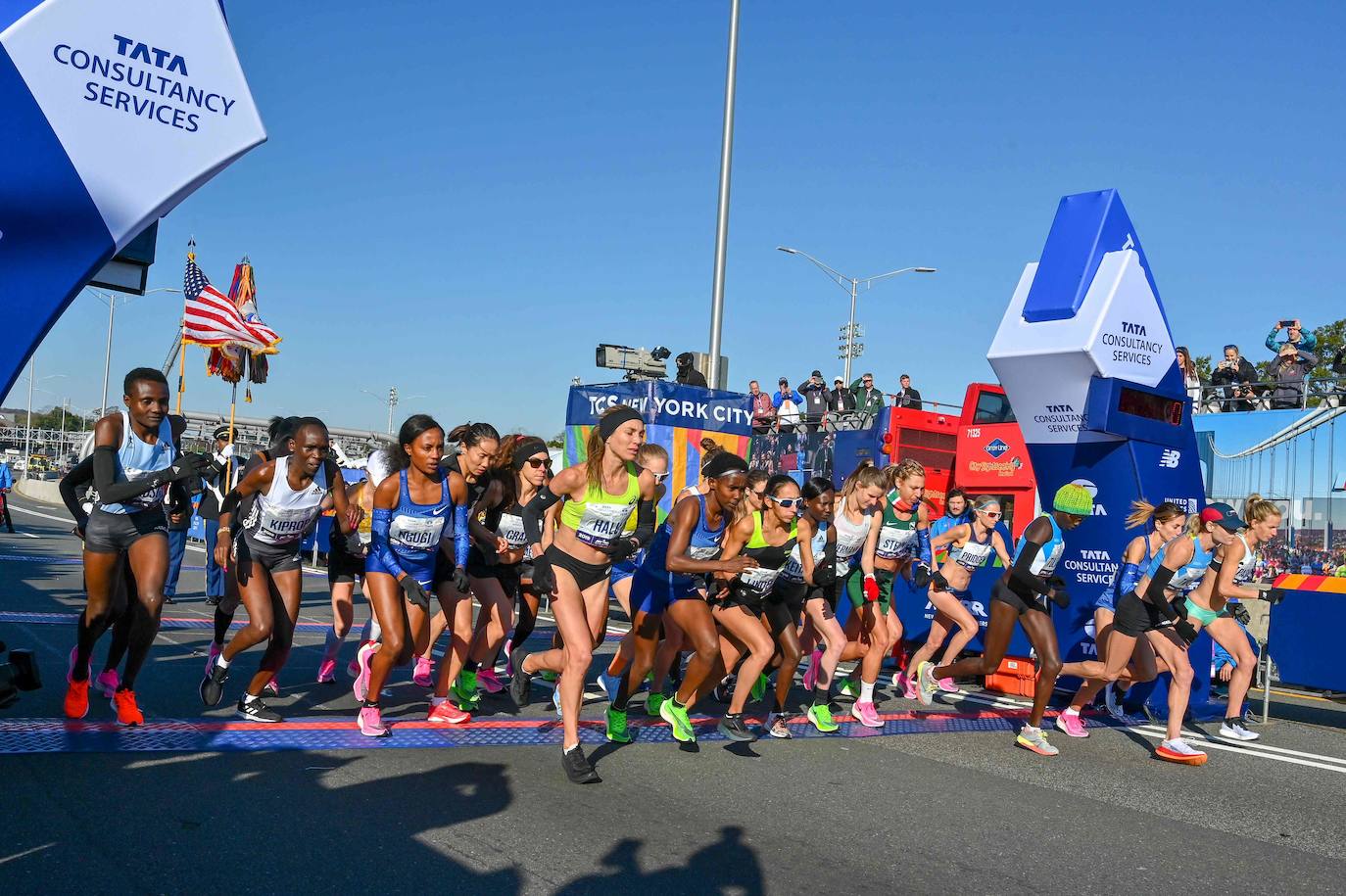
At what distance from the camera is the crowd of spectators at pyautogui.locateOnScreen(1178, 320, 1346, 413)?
1817 cm

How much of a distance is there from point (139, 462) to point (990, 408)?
56.1ft

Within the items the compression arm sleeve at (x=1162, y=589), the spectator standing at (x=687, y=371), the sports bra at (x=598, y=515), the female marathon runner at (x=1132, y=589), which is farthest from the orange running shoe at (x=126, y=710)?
the spectator standing at (x=687, y=371)

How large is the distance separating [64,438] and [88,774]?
392 feet

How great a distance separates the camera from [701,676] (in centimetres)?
732

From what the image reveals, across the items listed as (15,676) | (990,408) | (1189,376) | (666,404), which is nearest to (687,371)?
(666,404)

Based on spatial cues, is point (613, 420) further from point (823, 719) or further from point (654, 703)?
point (823, 719)

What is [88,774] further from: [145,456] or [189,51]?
[189,51]

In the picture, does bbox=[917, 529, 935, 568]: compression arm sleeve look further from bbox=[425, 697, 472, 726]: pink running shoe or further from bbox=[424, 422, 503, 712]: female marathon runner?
bbox=[425, 697, 472, 726]: pink running shoe

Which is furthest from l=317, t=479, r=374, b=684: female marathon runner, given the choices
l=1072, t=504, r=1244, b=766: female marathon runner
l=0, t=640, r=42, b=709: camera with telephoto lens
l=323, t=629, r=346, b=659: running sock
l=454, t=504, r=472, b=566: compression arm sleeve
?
l=1072, t=504, r=1244, b=766: female marathon runner

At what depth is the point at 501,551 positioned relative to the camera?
8.36 meters

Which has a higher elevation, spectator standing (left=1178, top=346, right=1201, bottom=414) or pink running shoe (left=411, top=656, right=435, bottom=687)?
spectator standing (left=1178, top=346, right=1201, bottom=414)

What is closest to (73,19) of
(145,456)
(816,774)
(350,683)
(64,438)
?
(145,456)

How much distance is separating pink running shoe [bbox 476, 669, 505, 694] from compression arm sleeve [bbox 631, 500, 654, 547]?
2575 mm

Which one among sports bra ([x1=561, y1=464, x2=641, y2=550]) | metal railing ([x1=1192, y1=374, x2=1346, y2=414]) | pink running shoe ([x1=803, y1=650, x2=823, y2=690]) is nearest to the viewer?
sports bra ([x1=561, y1=464, x2=641, y2=550])
